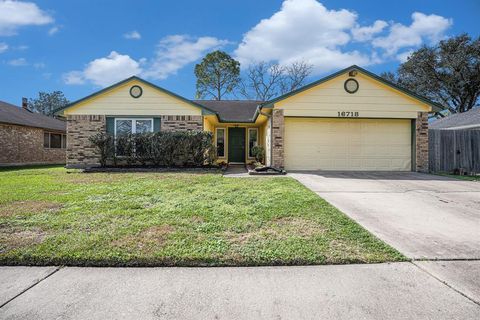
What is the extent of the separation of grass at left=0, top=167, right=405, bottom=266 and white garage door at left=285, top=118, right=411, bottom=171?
5.57 meters

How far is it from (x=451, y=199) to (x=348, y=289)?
204 inches

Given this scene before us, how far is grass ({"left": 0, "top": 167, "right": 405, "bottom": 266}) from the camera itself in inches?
122

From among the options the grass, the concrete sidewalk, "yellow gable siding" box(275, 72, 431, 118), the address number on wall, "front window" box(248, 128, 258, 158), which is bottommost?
the concrete sidewalk

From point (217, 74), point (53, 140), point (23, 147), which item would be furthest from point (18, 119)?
point (217, 74)

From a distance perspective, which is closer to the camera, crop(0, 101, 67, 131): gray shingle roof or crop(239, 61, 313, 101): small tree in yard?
crop(0, 101, 67, 131): gray shingle roof

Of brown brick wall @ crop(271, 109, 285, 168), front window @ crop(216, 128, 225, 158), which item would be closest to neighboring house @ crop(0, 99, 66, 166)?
front window @ crop(216, 128, 225, 158)

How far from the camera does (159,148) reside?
11.7 metres

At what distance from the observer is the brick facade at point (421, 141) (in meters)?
11.7

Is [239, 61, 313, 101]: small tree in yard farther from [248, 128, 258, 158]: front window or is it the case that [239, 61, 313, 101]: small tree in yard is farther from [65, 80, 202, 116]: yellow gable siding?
[65, 80, 202, 116]: yellow gable siding

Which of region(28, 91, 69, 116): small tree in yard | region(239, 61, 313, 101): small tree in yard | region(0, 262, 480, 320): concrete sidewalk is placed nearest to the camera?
region(0, 262, 480, 320): concrete sidewalk

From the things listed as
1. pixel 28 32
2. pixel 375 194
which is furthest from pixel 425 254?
pixel 28 32

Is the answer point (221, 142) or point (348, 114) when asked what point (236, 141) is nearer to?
point (221, 142)

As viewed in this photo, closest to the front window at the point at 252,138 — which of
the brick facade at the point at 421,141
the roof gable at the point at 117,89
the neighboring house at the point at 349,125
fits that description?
the roof gable at the point at 117,89

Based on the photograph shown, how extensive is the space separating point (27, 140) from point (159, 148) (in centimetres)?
1228
